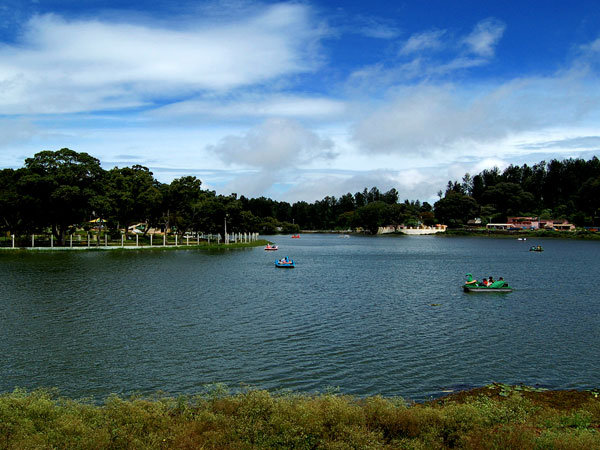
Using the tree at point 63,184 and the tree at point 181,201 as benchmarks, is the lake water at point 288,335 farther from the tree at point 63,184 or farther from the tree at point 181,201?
the tree at point 181,201

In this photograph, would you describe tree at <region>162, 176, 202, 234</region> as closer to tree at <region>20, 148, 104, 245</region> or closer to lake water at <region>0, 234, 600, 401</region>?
tree at <region>20, 148, 104, 245</region>

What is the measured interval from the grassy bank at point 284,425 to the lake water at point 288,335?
4134mm

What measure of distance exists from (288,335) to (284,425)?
14.4 metres

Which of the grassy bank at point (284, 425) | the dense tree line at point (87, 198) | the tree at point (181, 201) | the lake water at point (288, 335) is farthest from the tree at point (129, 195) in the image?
the grassy bank at point (284, 425)

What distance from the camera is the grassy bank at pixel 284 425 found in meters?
11.6

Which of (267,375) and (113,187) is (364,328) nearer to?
(267,375)

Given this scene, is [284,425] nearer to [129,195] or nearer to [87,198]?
[87,198]

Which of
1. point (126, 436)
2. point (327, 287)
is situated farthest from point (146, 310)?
point (126, 436)

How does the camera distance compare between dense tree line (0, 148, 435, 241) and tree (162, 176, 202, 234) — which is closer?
dense tree line (0, 148, 435, 241)

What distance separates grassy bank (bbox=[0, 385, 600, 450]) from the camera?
38.2 ft

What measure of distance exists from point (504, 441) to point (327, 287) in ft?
117

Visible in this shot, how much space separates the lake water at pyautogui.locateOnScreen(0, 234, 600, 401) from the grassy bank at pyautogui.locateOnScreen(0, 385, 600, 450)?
413 centimetres

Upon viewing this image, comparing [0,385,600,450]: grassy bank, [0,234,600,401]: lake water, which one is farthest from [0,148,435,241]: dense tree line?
[0,385,600,450]: grassy bank

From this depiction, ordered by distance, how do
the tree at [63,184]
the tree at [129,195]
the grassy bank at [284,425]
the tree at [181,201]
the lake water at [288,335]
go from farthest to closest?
1. the tree at [181,201]
2. the tree at [129,195]
3. the tree at [63,184]
4. the lake water at [288,335]
5. the grassy bank at [284,425]
